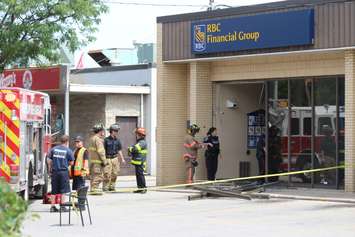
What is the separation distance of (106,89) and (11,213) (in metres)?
24.1

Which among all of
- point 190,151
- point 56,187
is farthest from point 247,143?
point 56,187

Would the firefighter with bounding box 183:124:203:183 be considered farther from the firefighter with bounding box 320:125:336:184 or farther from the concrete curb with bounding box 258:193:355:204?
the firefighter with bounding box 320:125:336:184

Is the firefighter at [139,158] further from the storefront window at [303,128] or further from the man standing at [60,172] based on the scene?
the man standing at [60,172]

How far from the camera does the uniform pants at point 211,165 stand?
75.5 ft

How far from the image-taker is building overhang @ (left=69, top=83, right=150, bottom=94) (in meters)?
28.7

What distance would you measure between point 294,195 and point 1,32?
9668 mm

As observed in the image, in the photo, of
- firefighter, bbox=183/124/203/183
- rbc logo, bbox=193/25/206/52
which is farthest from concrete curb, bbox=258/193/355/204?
rbc logo, bbox=193/25/206/52

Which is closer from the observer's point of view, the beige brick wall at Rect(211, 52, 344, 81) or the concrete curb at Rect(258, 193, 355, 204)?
the concrete curb at Rect(258, 193, 355, 204)

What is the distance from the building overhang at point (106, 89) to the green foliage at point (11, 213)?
2332 centimetres

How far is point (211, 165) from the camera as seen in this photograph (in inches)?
907

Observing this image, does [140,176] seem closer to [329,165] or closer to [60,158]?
[329,165]

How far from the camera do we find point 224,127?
24172 mm

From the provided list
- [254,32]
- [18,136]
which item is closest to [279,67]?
[254,32]

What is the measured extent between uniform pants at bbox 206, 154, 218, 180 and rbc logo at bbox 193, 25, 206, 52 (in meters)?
3.25
